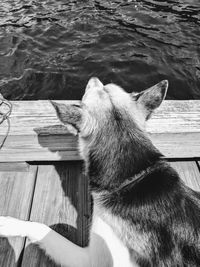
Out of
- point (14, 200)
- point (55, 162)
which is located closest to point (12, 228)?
point (14, 200)

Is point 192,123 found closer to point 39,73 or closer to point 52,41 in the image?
point 39,73

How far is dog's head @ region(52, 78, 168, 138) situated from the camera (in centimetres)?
273

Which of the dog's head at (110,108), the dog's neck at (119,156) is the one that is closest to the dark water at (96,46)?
the dog's head at (110,108)

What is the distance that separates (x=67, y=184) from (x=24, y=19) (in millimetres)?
7264

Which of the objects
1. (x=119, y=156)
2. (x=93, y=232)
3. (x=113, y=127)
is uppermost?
(x=113, y=127)

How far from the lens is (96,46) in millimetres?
7992

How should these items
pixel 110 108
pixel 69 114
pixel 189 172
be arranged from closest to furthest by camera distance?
pixel 69 114
pixel 110 108
pixel 189 172

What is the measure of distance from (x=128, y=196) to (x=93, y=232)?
0.51m

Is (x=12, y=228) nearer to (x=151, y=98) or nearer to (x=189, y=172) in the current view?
(x=151, y=98)

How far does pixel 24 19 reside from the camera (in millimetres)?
9336

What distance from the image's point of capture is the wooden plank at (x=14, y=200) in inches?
117

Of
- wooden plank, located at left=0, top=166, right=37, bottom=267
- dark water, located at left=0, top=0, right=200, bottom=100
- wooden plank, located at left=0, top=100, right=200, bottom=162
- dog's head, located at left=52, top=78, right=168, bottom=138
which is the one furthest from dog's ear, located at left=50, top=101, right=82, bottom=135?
dark water, located at left=0, top=0, right=200, bottom=100

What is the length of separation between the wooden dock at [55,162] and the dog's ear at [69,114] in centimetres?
81

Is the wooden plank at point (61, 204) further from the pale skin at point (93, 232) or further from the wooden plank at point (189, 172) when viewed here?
the wooden plank at point (189, 172)
